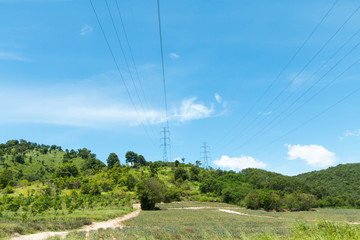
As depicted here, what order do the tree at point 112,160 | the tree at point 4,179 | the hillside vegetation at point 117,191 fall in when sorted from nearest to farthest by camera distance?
1. the hillside vegetation at point 117,191
2. the tree at point 4,179
3. the tree at point 112,160

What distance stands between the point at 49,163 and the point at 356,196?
210 m

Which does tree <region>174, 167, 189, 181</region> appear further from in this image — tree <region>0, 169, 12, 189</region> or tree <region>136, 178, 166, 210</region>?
tree <region>0, 169, 12, 189</region>

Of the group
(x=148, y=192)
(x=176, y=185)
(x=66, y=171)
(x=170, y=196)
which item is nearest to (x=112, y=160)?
(x=66, y=171)

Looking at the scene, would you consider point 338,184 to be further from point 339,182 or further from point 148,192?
point 148,192

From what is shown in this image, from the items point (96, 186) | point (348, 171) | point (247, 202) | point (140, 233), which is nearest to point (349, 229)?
point (140, 233)

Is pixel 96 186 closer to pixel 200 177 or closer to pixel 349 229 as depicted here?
pixel 200 177

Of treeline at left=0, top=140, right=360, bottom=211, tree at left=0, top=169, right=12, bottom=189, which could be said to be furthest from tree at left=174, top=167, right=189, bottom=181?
tree at left=0, top=169, right=12, bottom=189

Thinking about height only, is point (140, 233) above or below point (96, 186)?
below

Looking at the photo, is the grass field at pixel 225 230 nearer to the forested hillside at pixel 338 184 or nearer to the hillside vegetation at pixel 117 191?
the hillside vegetation at pixel 117 191

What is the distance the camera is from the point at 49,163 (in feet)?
618

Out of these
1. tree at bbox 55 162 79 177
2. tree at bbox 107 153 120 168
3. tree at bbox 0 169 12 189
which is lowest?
tree at bbox 0 169 12 189

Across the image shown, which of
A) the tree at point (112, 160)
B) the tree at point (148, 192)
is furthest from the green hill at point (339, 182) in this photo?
the tree at point (112, 160)

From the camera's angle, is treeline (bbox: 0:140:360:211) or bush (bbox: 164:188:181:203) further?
bush (bbox: 164:188:181:203)

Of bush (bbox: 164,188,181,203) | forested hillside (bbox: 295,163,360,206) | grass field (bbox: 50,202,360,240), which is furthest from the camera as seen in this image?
forested hillside (bbox: 295,163,360,206)
